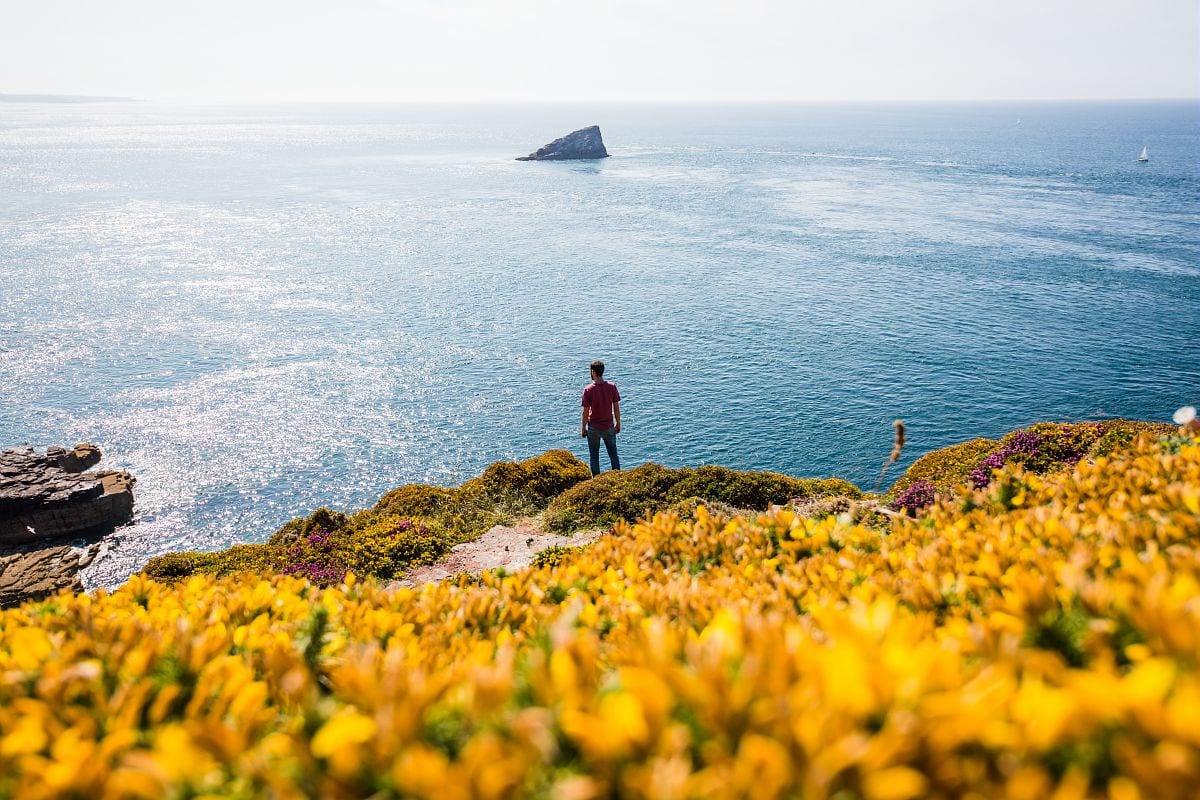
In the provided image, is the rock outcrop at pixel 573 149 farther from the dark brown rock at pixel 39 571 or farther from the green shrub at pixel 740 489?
the green shrub at pixel 740 489

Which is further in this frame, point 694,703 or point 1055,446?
point 1055,446

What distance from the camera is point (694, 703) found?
2293 mm

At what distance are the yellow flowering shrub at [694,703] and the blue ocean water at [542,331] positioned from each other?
87.2 feet

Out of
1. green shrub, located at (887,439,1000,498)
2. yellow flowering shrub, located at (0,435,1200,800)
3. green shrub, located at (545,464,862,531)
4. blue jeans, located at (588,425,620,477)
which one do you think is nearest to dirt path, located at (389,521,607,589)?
green shrub, located at (545,464,862,531)

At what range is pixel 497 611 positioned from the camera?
4.95m

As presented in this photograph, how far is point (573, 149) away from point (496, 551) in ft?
489

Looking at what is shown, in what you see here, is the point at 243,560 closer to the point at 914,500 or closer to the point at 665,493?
the point at 665,493

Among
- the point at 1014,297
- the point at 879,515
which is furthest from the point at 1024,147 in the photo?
the point at 879,515

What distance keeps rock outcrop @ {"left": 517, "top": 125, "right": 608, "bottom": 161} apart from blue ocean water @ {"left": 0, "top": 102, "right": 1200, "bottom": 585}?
57.8 m

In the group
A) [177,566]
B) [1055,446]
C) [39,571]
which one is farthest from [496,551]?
[39,571]

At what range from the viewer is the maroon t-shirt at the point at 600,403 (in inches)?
666

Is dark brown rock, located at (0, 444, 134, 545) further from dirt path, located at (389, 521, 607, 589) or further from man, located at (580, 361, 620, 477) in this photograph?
man, located at (580, 361, 620, 477)

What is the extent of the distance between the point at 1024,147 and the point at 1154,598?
206 meters

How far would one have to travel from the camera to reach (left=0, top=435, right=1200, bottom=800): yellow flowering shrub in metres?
1.95
